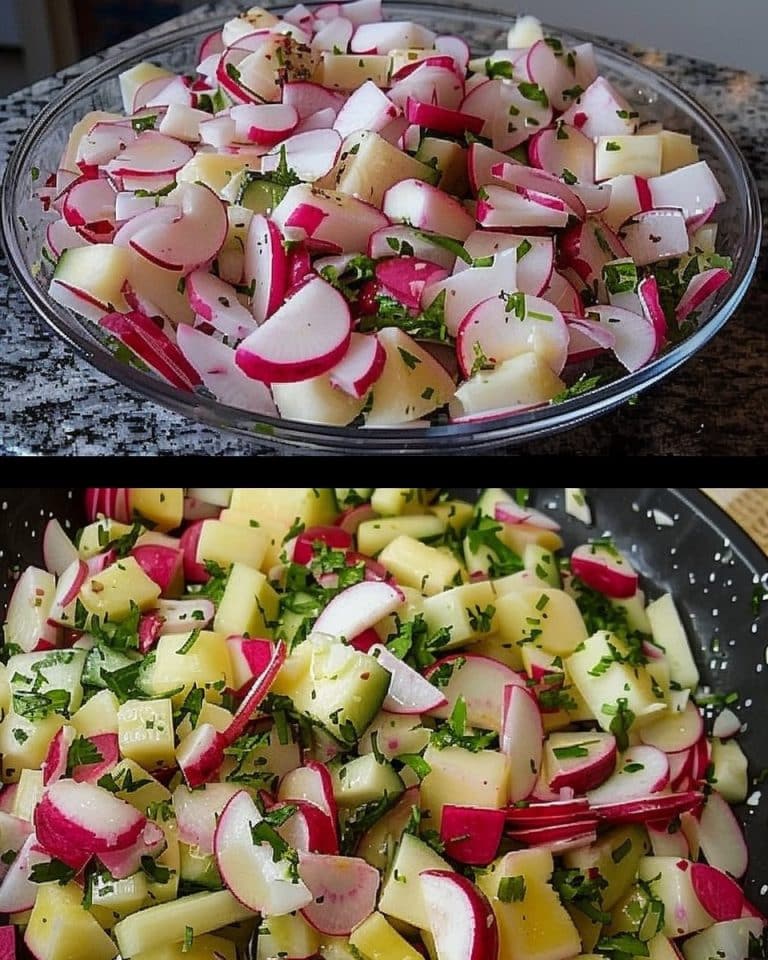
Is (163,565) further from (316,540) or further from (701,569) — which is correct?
(701,569)

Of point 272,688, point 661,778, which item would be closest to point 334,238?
point 272,688

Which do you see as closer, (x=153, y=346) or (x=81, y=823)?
(x=153, y=346)

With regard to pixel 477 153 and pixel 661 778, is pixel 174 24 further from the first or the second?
pixel 661 778

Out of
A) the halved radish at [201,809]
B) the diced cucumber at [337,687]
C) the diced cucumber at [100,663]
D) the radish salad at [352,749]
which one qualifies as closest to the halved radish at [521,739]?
the radish salad at [352,749]

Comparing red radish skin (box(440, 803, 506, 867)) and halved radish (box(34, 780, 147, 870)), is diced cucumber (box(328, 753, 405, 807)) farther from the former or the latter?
halved radish (box(34, 780, 147, 870))

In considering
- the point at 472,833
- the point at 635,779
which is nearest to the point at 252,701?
the point at 472,833

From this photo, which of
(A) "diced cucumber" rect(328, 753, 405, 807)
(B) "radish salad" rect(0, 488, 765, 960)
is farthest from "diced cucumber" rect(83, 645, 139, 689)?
(A) "diced cucumber" rect(328, 753, 405, 807)
